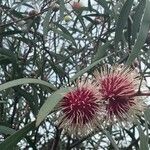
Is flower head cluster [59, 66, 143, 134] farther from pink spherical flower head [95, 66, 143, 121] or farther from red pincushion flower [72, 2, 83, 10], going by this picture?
red pincushion flower [72, 2, 83, 10]

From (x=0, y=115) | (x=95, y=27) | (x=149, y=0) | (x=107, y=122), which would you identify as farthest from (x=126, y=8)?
(x=95, y=27)

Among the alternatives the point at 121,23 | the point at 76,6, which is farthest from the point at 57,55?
the point at 121,23

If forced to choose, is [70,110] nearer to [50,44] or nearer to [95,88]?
[95,88]

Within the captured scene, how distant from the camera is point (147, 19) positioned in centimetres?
114

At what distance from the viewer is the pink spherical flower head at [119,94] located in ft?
3.64

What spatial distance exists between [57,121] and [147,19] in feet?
1.08

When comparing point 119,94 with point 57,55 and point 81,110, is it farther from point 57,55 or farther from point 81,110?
point 57,55

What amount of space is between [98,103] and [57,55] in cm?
125

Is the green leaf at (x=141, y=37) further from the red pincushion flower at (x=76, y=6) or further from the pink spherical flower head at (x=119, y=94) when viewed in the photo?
the red pincushion flower at (x=76, y=6)

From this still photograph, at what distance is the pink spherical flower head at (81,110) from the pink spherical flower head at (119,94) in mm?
23

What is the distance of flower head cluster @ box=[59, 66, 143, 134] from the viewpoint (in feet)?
3.63

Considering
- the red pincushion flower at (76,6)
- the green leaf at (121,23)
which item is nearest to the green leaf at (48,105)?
the green leaf at (121,23)

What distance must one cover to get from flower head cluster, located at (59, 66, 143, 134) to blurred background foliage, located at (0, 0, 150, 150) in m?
0.04

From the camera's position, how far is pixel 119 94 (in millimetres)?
1112
